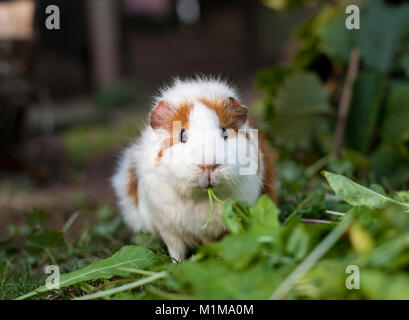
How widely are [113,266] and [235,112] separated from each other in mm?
746

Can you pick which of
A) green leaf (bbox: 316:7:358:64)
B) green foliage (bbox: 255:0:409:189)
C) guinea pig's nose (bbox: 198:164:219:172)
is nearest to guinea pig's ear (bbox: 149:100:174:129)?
guinea pig's nose (bbox: 198:164:219:172)

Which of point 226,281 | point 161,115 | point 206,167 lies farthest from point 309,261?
point 161,115

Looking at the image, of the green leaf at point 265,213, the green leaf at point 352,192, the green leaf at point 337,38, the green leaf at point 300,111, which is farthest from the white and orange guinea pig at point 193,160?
the green leaf at point 337,38

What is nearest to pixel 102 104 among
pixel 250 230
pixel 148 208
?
pixel 148 208

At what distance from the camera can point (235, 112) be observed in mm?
1735

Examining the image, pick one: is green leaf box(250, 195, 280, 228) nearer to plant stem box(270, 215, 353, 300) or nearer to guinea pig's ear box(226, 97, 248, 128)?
plant stem box(270, 215, 353, 300)

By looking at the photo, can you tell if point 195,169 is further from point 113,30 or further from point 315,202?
point 113,30

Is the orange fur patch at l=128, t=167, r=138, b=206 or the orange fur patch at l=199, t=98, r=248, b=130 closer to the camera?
the orange fur patch at l=199, t=98, r=248, b=130

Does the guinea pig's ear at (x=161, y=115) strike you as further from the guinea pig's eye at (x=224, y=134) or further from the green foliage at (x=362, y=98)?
the green foliage at (x=362, y=98)

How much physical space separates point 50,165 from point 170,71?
4.51 meters

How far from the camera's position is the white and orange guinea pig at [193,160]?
1.51 metres

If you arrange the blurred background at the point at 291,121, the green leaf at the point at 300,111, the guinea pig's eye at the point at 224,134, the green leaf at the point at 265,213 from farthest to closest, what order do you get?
the green leaf at the point at 300,111 < the blurred background at the point at 291,121 < the guinea pig's eye at the point at 224,134 < the green leaf at the point at 265,213

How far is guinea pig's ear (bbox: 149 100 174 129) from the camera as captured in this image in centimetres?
171

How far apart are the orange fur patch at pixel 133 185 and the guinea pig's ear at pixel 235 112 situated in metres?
0.59
